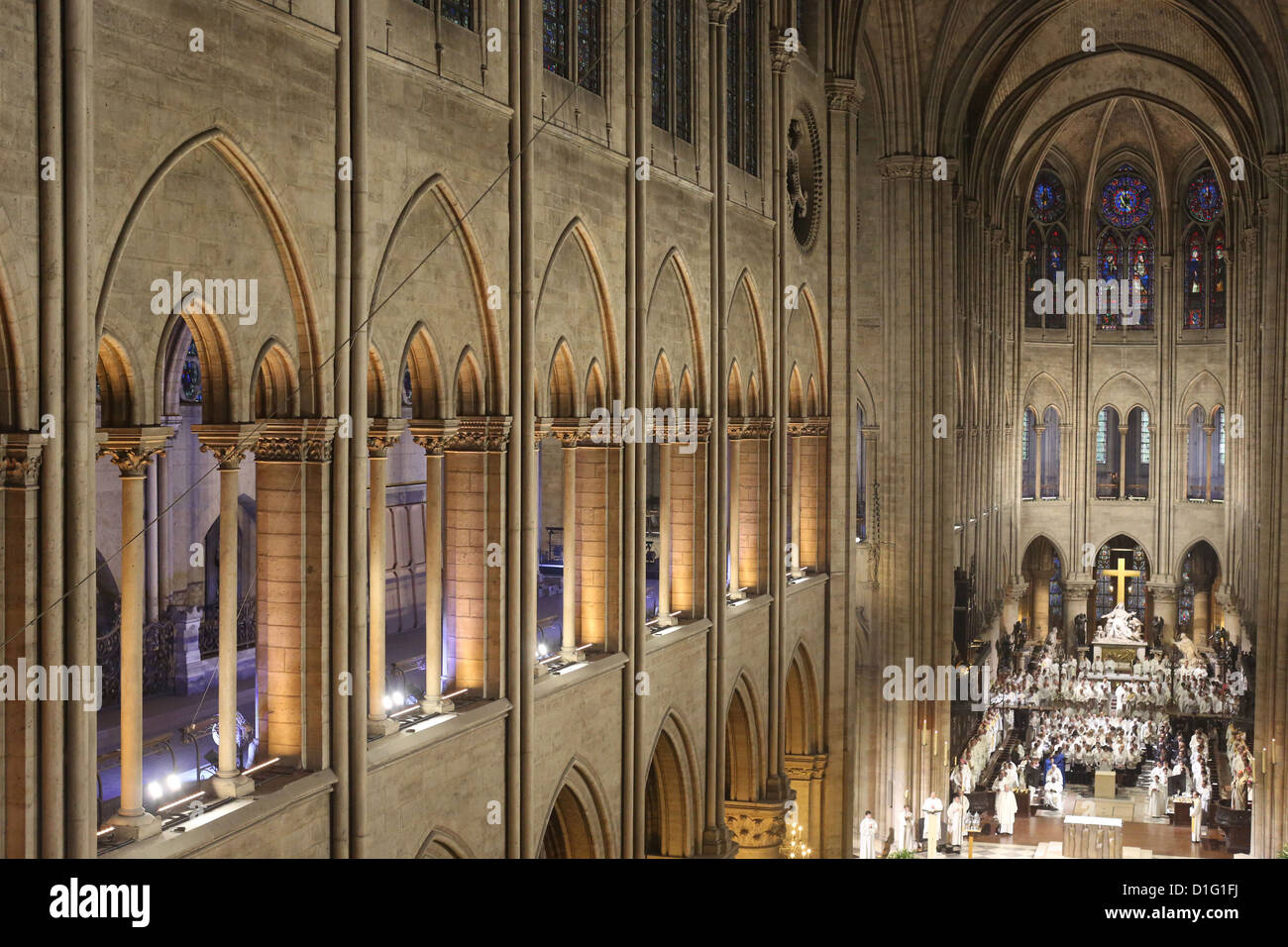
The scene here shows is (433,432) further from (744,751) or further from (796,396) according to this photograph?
(796,396)

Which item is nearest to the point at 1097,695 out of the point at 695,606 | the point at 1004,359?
the point at 1004,359

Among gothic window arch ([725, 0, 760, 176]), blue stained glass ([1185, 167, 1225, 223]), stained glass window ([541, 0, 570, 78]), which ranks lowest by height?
stained glass window ([541, 0, 570, 78])


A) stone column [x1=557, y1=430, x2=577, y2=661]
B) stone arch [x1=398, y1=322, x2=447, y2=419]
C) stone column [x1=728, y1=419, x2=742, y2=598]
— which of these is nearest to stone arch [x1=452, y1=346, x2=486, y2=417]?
stone arch [x1=398, y1=322, x2=447, y2=419]

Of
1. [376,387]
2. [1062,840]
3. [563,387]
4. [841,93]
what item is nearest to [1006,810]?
[1062,840]

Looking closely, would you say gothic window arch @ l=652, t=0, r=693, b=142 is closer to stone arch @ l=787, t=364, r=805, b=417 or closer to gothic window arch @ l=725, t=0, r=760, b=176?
gothic window arch @ l=725, t=0, r=760, b=176

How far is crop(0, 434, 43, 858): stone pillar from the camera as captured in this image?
7359 millimetres

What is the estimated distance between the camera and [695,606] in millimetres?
17828

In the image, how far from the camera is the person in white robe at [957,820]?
93.9ft

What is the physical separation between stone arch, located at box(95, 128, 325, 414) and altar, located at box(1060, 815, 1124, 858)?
2093cm

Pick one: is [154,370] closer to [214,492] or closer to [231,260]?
[231,260]

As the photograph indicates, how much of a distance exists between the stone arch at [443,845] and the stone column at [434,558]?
1.04 metres
